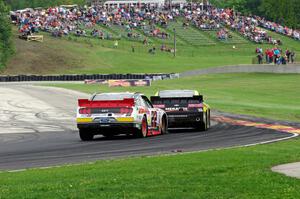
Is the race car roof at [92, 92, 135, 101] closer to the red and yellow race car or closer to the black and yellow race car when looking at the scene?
the red and yellow race car

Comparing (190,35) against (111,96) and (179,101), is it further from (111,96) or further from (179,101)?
(111,96)

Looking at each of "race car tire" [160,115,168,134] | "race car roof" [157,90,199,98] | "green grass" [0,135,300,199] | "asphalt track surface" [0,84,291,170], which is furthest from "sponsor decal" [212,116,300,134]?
"green grass" [0,135,300,199]

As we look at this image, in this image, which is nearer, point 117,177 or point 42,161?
point 117,177

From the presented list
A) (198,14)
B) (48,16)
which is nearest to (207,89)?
(48,16)

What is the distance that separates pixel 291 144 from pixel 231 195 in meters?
9.81

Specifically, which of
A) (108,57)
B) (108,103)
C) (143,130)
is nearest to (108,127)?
(108,103)

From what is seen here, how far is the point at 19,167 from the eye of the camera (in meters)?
16.3

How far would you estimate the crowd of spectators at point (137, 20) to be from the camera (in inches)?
3816

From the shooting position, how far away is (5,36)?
8575 cm

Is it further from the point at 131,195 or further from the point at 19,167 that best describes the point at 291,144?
the point at 131,195

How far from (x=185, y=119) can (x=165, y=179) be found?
15.4 metres

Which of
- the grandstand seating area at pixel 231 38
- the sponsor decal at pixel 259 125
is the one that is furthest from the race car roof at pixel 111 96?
the grandstand seating area at pixel 231 38

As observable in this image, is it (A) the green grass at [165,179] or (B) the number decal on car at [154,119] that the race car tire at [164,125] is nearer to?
(B) the number decal on car at [154,119]

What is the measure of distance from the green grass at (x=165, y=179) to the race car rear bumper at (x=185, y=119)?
35.6 ft
